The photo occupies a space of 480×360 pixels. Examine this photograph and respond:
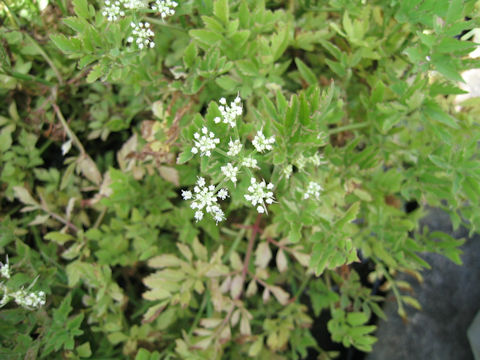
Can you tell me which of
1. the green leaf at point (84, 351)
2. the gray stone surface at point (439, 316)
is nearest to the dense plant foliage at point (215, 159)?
the green leaf at point (84, 351)

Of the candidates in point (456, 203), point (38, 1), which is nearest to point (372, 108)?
point (456, 203)

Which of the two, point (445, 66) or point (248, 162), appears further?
point (445, 66)

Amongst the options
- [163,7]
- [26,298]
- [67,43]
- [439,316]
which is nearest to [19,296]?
[26,298]

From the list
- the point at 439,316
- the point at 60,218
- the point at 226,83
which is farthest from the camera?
the point at 439,316

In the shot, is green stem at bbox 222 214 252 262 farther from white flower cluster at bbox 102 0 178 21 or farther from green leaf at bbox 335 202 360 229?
white flower cluster at bbox 102 0 178 21

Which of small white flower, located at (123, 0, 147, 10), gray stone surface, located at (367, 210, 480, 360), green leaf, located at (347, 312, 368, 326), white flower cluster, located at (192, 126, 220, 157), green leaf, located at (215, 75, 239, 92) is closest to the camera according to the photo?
white flower cluster, located at (192, 126, 220, 157)

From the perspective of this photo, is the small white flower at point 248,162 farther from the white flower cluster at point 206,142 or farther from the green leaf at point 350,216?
the green leaf at point 350,216

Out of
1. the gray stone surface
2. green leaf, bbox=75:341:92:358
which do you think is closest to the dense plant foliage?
green leaf, bbox=75:341:92:358

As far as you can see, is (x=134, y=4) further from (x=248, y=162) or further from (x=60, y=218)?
(x=60, y=218)
